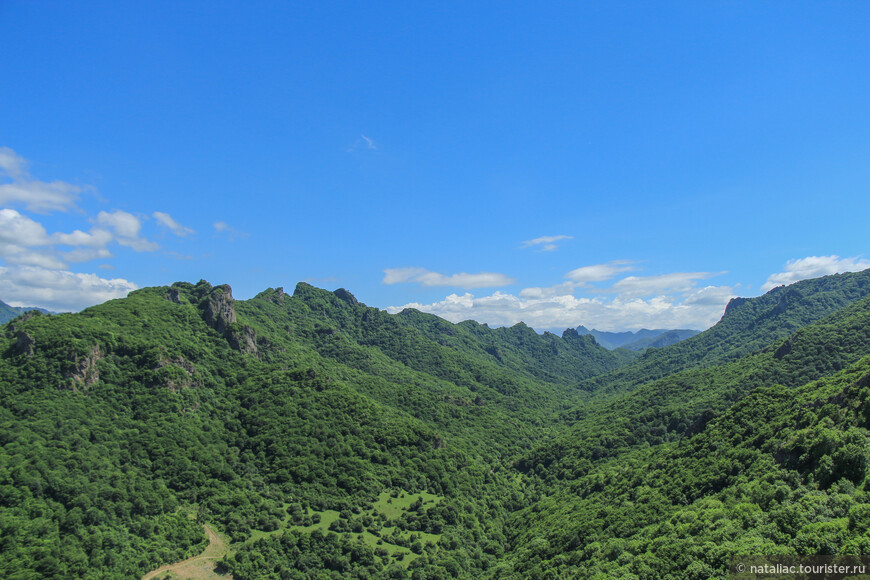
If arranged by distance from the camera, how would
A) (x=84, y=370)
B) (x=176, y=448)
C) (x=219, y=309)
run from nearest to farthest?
(x=176, y=448), (x=84, y=370), (x=219, y=309)

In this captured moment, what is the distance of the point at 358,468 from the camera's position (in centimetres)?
12288

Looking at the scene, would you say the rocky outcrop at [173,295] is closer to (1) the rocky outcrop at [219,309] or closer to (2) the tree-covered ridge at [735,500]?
(1) the rocky outcrop at [219,309]

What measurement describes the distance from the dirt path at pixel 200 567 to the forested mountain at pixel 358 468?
1.79 meters

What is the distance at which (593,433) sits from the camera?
6319 inches

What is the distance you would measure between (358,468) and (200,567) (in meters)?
48.8

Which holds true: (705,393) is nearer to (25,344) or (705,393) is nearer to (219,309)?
(219,309)

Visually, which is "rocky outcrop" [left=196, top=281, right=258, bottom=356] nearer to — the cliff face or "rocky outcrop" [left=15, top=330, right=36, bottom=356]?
the cliff face

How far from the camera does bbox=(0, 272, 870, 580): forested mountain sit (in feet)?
177

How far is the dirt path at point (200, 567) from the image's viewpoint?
76.6 metres

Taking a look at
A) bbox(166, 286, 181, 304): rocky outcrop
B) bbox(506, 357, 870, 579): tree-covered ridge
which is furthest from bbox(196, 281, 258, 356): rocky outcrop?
bbox(506, 357, 870, 579): tree-covered ridge

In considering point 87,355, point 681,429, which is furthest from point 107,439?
point 681,429

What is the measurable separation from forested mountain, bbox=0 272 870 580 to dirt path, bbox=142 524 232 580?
5.88 feet

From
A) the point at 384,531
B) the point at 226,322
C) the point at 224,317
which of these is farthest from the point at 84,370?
the point at 384,531

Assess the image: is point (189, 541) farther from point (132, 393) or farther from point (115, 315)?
point (115, 315)
